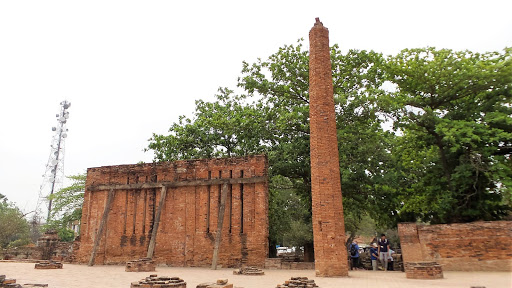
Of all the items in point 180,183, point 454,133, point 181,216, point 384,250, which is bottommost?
point 384,250

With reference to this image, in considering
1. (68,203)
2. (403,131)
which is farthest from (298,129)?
(68,203)

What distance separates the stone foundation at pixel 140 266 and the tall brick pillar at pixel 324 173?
20.1ft

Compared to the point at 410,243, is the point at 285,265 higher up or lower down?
lower down

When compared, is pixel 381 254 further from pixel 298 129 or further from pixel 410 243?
pixel 298 129

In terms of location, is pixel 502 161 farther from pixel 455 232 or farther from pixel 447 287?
pixel 447 287

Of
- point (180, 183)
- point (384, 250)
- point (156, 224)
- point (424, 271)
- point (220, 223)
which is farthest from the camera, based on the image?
point (180, 183)

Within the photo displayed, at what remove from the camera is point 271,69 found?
17.4 meters

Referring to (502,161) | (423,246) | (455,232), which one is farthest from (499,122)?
(423,246)

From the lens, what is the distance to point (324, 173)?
36.6 feet

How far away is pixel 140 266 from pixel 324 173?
7.35m

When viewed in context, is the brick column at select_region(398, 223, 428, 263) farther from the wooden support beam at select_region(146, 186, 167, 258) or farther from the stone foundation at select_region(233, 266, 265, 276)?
the wooden support beam at select_region(146, 186, 167, 258)

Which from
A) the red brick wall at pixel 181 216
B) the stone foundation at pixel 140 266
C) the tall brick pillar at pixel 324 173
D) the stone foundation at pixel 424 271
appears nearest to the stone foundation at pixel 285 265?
the red brick wall at pixel 181 216

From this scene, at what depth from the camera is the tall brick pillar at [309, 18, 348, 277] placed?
418 inches

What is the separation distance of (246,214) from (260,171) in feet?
6.04
